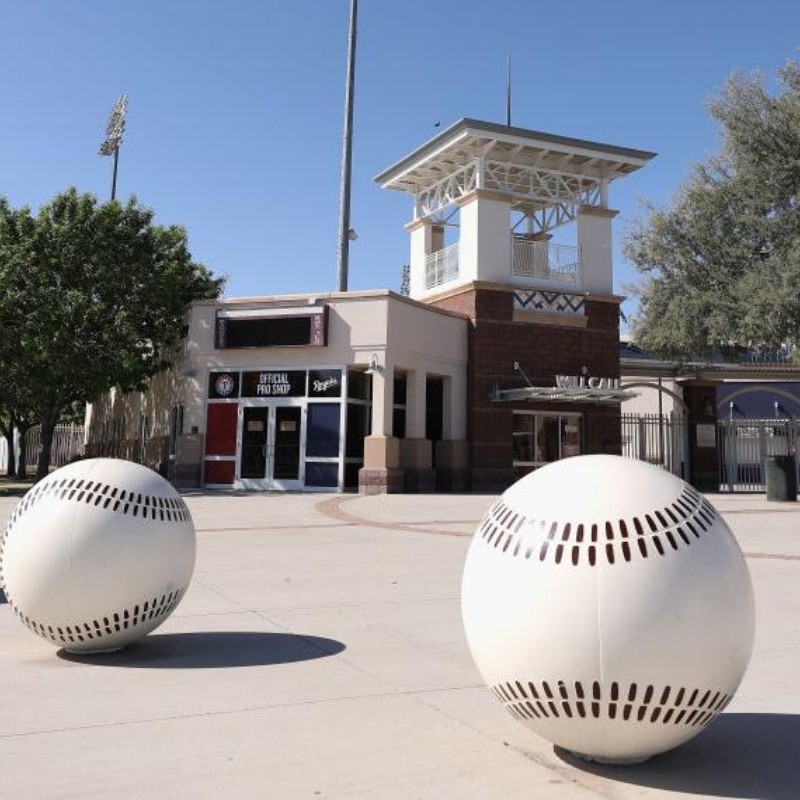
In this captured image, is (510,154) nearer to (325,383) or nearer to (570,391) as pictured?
(570,391)

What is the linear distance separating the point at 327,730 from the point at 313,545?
776cm

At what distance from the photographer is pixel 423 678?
489cm

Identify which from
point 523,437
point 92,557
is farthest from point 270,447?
point 92,557

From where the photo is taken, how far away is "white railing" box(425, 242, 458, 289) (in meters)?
27.4

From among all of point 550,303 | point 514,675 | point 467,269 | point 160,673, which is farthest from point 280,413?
point 514,675

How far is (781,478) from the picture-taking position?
72.0 ft

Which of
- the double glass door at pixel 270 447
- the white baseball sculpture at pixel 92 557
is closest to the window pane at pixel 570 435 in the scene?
the double glass door at pixel 270 447

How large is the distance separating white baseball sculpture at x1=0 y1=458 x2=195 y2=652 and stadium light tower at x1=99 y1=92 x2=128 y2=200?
36675 mm

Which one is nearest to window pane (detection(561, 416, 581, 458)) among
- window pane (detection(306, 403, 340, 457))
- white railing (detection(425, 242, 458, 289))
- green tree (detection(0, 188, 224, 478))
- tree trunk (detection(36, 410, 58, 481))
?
white railing (detection(425, 242, 458, 289))

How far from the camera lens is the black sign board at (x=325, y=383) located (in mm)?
23547

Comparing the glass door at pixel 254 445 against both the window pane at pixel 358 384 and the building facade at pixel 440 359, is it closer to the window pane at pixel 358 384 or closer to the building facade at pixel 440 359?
the building facade at pixel 440 359

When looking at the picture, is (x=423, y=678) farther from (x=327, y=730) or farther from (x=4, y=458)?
(x=4, y=458)

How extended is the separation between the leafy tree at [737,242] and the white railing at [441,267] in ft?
19.6

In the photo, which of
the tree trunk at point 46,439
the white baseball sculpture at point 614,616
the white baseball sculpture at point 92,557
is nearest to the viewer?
the white baseball sculpture at point 614,616
